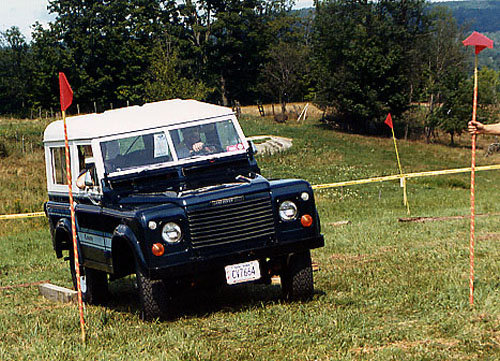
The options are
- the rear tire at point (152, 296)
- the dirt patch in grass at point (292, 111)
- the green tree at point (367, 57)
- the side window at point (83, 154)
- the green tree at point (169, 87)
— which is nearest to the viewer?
the rear tire at point (152, 296)

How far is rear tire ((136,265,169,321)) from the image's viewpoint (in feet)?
24.8

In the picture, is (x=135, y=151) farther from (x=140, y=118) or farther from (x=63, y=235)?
(x=63, y=235)

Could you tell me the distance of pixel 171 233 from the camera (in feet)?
24.1

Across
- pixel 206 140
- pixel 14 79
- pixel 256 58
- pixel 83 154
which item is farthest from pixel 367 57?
pixel 83 154

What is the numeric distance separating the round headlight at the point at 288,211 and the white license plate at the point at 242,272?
23.3 inches

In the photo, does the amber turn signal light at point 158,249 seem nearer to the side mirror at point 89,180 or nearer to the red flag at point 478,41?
the side mirror at point 89,180

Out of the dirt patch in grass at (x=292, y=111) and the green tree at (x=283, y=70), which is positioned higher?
the green tree at (x=283, y=70)

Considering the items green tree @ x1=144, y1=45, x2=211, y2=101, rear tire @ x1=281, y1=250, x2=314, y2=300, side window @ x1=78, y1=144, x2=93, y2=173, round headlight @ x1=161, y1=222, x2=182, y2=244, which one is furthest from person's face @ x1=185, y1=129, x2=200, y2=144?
green tree @ x1=144, y1=45, x2=211, y2=101

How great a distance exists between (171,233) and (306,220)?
1543mm

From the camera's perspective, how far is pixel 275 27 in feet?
310

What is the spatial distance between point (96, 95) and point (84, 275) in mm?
76445

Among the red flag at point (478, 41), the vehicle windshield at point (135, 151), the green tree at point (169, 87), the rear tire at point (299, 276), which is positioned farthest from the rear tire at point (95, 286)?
the green tree at point (169, 87)

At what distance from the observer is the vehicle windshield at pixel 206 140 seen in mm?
9047

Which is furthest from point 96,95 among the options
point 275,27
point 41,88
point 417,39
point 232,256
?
point 232,256
